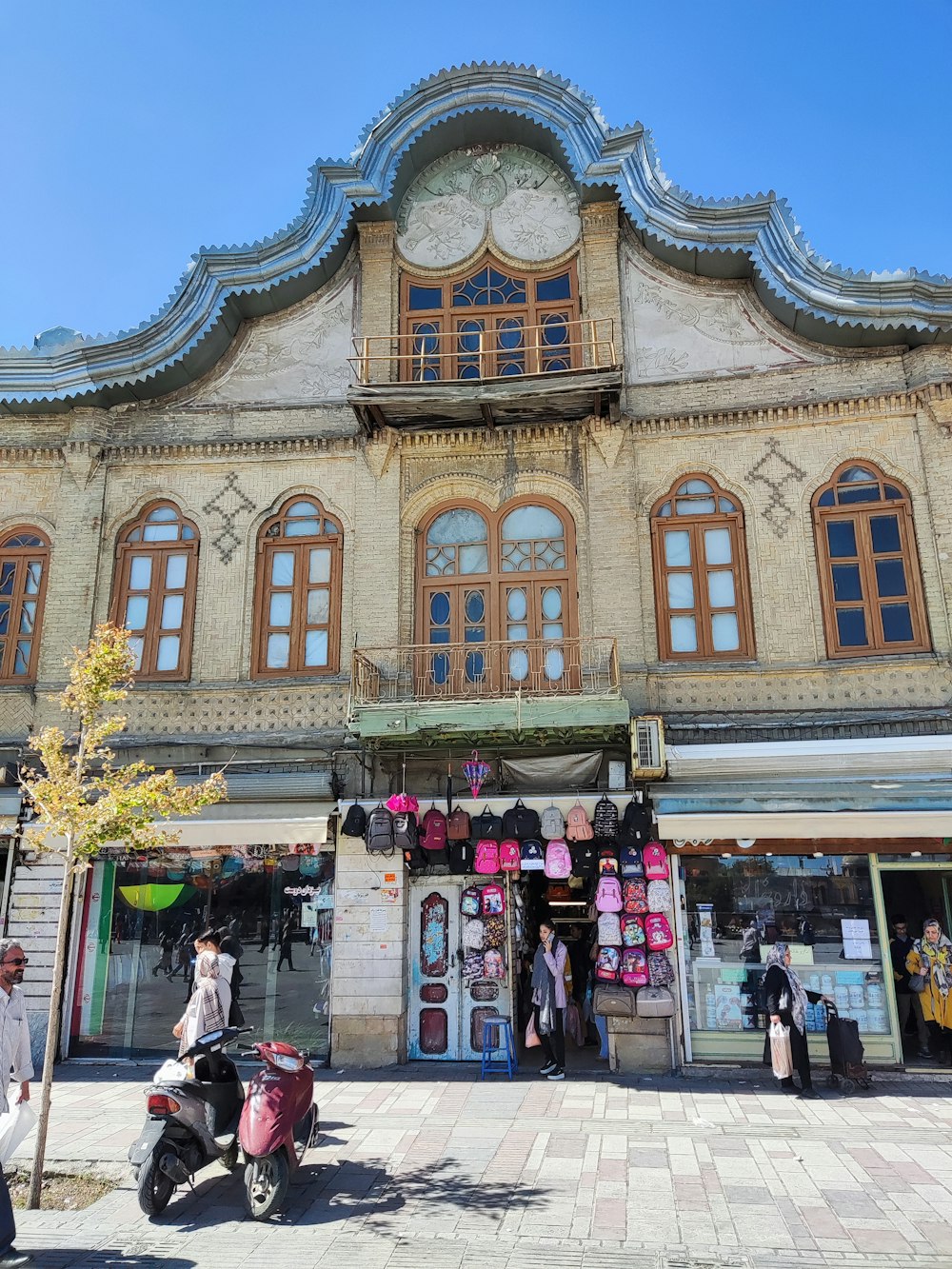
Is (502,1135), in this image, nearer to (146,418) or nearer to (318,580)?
(318,580)

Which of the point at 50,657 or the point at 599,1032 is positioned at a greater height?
the point at 50,657

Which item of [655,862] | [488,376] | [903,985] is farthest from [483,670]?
[903,985]

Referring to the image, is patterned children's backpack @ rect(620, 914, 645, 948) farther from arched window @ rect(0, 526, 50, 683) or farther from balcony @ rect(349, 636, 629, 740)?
arched window @ rect(0, 526, 50, 683)

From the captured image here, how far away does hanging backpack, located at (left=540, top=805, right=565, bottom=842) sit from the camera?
1166 cm

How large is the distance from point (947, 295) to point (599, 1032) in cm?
1052

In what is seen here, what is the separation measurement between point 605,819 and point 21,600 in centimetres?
903

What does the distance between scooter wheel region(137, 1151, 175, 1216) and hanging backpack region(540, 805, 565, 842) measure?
6.06 m

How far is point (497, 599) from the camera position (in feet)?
43.3

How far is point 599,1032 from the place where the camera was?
39.4 ft

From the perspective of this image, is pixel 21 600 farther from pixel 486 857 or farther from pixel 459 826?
pixel 486 857

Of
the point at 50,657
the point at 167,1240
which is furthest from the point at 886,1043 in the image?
the point at 50,657

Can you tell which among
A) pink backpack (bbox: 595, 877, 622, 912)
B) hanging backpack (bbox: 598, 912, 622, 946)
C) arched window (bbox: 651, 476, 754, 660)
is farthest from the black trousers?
arched window (bbox: 651, 476, 754, 660)

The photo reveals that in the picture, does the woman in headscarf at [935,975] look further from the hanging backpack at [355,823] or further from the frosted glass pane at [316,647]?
the frosted glass pane at [316,647]

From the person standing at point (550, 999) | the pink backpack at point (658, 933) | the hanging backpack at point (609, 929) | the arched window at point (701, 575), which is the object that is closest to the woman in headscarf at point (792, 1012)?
the pink backpack at point (658, 933)
